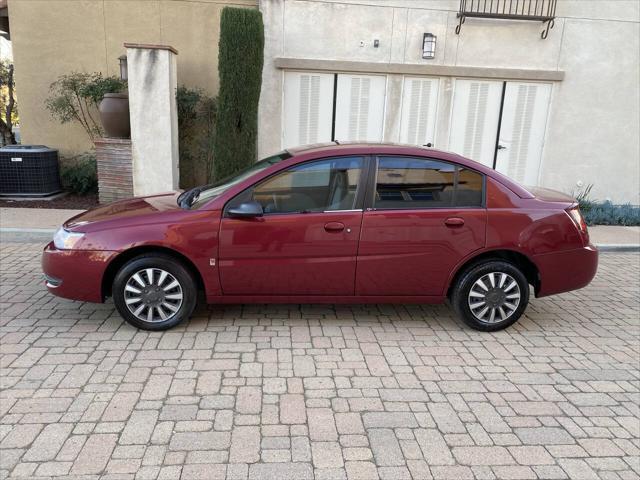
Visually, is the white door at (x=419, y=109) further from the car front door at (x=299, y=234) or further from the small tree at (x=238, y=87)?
the car front door at (x=299, y=234)

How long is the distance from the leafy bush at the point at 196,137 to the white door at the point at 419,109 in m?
3.73

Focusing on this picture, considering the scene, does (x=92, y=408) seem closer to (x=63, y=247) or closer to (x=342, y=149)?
(x=63, y=247)

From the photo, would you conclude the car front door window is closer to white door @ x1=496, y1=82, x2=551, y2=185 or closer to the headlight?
the headlight

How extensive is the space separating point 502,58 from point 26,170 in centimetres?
921

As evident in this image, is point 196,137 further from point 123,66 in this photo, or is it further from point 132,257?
point 132,257

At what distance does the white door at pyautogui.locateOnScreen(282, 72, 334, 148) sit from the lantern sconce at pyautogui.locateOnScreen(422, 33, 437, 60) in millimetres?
1808

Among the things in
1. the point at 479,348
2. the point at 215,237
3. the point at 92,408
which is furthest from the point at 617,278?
the point at 92,408

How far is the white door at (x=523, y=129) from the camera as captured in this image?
9633 mm

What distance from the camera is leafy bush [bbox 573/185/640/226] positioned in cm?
953

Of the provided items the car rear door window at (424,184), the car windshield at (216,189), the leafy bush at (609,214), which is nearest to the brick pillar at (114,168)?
the car windshield at (216,189)

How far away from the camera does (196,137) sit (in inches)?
390

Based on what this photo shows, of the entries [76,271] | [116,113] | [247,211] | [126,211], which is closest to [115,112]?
[116,113]

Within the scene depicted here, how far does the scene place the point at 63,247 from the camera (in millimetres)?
4105

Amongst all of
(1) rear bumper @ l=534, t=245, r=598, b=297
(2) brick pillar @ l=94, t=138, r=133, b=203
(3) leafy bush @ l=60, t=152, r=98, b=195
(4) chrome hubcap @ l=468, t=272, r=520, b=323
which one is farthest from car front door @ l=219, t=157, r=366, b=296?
(3) leafy bush @ l=60, t=152, r=98, b=195
